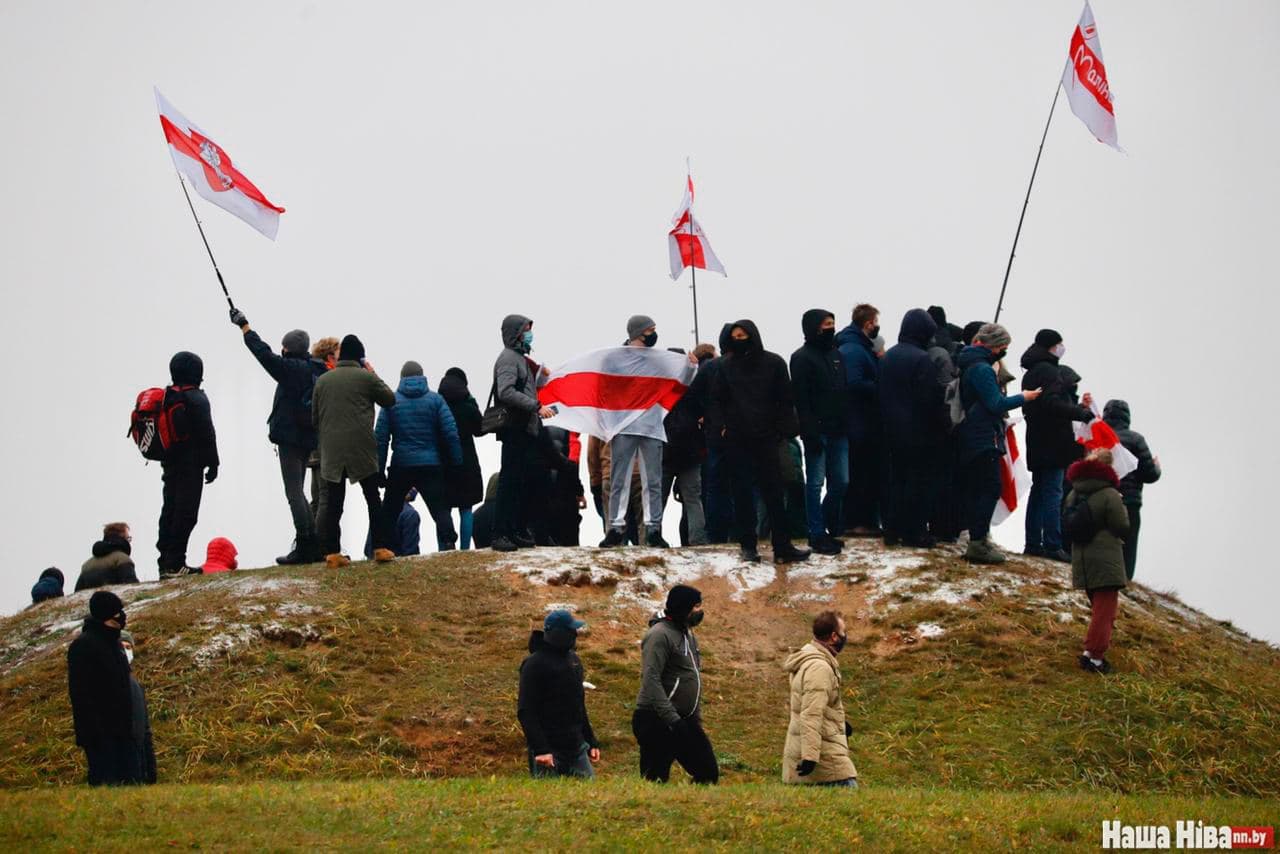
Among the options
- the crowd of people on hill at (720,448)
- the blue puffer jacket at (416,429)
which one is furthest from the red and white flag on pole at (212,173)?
the blue puffer jacket at (416,429)

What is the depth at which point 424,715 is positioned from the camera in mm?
16453

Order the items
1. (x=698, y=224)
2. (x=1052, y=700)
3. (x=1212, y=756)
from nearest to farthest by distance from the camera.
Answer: (x=1212, y=756)
(x=1052, y=700)
(x=698, y=224)

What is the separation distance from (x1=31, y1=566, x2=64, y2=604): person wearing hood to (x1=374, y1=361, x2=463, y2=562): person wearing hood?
467cm

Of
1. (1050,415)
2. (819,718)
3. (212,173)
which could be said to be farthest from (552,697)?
(212,173)

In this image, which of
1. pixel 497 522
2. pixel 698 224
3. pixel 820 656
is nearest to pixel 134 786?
pixel 820 656

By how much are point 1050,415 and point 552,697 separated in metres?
9.75

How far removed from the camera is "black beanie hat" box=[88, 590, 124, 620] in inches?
522

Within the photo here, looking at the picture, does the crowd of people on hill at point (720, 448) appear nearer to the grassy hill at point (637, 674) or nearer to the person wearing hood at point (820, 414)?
the person wearing hood at point (820, 414)

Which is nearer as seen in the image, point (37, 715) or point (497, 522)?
point (37, 715)

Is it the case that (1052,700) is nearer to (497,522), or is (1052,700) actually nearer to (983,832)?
(983,832)

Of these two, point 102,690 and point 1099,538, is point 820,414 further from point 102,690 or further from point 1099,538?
point 102,690

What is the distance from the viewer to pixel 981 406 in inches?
789

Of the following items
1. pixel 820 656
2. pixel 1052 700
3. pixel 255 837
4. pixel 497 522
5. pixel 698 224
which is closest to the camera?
pixel 255 837

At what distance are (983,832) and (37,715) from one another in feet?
32.3
